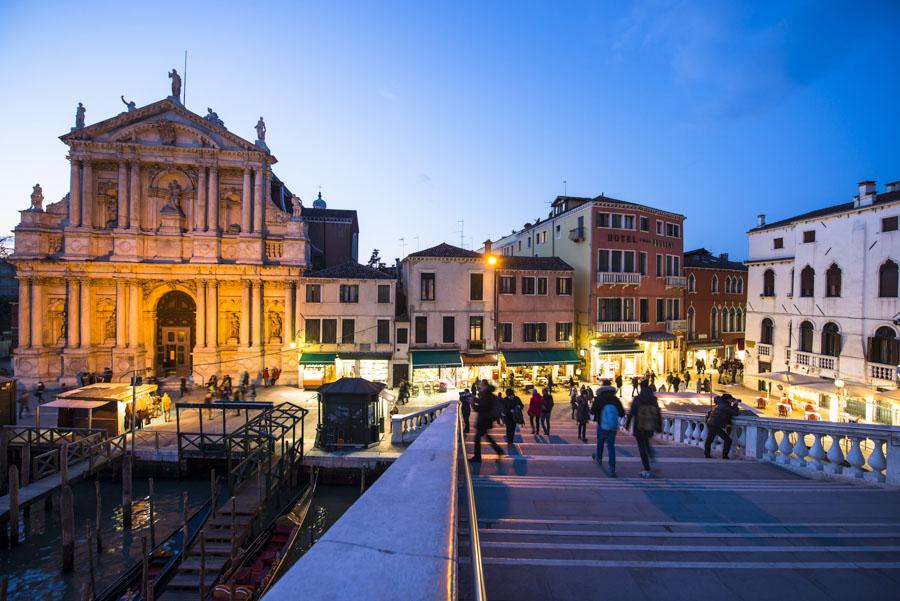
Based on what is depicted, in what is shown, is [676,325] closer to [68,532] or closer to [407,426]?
[407,426]

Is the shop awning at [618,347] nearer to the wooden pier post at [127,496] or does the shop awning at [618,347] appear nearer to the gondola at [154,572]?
the gondola at [154,572]

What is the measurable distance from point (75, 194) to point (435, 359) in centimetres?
2479

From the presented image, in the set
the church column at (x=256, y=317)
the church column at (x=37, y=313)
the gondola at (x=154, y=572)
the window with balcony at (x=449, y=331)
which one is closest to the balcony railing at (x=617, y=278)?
the window with balcony at (x=449, y=331)

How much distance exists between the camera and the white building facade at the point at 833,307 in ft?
69.1

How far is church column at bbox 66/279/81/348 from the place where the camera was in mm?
27609

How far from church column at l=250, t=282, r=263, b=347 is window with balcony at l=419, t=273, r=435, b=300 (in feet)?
35.3

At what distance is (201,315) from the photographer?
28.8 m

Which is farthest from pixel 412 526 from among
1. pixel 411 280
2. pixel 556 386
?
pixel 556 386

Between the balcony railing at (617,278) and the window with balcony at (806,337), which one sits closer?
the window with balcony at (806,337)

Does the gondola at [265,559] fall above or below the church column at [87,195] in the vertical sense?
below

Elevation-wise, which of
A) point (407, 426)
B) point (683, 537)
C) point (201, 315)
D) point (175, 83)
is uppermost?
point (175, 83)

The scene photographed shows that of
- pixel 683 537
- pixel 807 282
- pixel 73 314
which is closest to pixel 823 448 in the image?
pixel 683 537

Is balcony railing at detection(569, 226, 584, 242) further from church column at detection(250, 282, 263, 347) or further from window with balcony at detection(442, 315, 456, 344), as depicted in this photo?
church column at detection(250, 282, 263, 347)

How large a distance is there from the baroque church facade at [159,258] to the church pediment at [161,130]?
0.21ft
